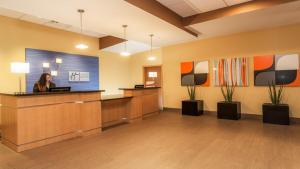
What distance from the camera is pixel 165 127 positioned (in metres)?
5.17

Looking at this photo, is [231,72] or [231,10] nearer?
[231,10]

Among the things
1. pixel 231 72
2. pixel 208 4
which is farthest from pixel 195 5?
pixel 231 72

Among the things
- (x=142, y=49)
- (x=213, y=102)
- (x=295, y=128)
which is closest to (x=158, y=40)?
(x=142, y=49)

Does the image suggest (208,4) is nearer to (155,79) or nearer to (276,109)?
(276,109)

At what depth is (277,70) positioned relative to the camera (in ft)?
18.4

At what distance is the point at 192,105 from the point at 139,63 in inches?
143

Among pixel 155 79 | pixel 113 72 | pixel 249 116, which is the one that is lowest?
pixel 249 116

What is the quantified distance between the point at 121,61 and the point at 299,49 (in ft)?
22.7

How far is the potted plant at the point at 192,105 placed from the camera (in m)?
6.74

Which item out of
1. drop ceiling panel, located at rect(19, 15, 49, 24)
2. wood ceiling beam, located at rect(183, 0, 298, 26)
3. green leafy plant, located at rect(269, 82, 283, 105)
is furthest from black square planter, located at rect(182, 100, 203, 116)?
drop ceiling panel, located at rect(19, 15, 49, 24)

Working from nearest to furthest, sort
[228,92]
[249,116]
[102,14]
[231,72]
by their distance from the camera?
[102,14]
[249,116]
[228,92]
[231,72]

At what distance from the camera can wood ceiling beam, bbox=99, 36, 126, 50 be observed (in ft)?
23.8

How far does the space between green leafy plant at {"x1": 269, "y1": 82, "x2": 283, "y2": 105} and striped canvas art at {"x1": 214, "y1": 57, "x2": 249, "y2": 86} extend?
70 cm

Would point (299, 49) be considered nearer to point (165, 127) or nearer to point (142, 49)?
point (165, 127)
